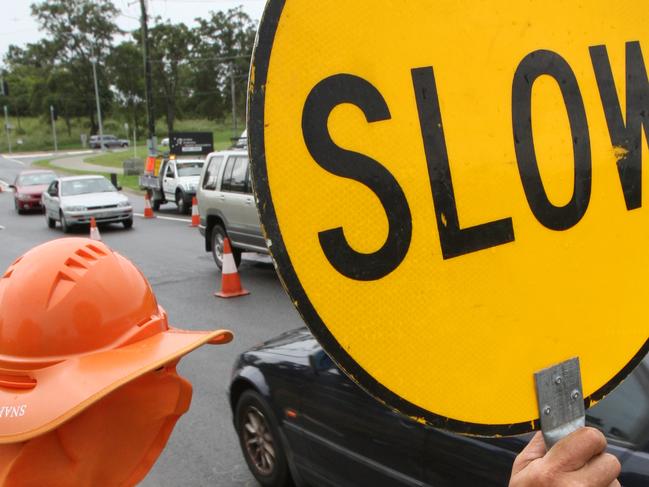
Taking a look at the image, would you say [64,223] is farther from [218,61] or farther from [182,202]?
[218,61]

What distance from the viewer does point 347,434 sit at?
11.4 ft

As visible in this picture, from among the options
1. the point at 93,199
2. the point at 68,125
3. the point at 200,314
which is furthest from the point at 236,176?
the point at 68,125

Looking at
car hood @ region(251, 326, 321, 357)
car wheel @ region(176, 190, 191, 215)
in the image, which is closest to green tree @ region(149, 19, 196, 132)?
car wheel @ region(176, 190, 191, 215)

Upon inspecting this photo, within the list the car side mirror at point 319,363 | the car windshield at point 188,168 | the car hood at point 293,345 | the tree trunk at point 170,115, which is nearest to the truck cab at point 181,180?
the car windshield at point 188,168

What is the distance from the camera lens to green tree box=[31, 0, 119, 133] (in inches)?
3669

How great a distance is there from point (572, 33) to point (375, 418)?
2.55m

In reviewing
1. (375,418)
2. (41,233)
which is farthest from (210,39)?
(375,418)

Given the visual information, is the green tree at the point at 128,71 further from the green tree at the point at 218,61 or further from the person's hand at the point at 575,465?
the person's hand at the point at 575,465

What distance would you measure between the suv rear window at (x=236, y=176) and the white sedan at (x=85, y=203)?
7.85 m

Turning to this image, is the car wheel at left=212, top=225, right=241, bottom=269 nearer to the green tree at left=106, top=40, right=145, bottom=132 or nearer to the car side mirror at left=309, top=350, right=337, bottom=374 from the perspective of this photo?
the car side mirror at left=309, top=350, right=337, bottom=374

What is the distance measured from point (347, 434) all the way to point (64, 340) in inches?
87.3

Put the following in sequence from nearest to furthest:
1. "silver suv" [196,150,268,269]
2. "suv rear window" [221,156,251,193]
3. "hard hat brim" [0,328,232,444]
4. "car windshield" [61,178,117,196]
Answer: "hard hat brim" [0,328,232,444]
"silver suv" [196,150,268,269]
"suv rear window" [221,156,251,193]
"car windshield" [61,178,117,196]

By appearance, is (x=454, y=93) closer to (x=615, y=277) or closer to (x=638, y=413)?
(x=615, y=277)

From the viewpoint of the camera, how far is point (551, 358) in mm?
1026
